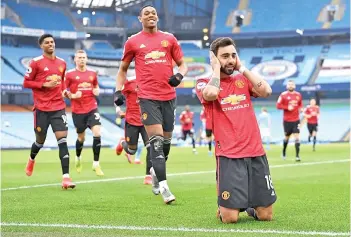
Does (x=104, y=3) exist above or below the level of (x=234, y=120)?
above

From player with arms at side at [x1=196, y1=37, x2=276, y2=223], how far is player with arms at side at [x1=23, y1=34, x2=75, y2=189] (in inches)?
186

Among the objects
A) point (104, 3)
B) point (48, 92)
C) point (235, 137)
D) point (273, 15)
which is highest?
point (104, 3)

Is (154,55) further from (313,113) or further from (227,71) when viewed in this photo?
(313,113)

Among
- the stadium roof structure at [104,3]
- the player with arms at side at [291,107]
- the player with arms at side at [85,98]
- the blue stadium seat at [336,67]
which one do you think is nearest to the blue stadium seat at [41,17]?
the stadium roof structure at [104,3]

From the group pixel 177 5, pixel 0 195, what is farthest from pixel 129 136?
pixel 177 5

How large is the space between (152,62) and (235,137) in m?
2.79

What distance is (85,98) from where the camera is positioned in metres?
15.0

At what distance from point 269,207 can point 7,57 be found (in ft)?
165

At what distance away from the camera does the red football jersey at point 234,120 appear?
6.96m

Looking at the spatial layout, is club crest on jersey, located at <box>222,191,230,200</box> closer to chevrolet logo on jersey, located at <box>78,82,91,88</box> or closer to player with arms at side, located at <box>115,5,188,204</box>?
player with arms at side, located at <box>115,5,188,204</box>

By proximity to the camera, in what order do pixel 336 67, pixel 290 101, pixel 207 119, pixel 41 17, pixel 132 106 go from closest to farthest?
pixel 132 106
pixel 290 101
pixel 207 119
pixel 336 67
pixel 41 17

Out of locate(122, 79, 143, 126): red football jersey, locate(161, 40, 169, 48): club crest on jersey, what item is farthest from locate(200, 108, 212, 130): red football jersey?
locate(122, 79, 143, 126): red football jersey

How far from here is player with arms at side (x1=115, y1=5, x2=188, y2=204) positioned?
9.23 m

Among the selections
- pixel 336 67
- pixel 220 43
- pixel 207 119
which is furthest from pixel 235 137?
pixel 336 67
